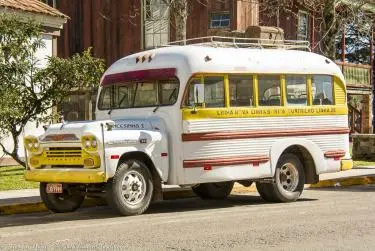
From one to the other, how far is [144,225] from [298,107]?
4.38 meters

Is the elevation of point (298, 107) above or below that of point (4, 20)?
below

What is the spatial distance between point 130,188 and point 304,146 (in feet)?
12.0

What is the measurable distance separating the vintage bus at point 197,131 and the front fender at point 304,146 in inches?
0.7

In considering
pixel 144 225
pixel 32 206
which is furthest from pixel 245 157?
pixel 32 206

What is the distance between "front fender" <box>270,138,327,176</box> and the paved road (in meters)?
0.66

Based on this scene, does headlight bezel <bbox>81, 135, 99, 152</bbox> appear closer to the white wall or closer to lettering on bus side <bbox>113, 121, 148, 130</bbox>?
lettering on bus side <bbox>113, 121, 148, 130</bbox>

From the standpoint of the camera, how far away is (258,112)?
12.5 m

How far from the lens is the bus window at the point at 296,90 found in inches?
515

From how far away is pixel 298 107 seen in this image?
1315cm

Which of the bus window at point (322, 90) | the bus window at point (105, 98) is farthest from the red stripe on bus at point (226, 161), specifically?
the bus window at point (105, 98)

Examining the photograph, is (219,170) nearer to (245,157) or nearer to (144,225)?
(245,157)

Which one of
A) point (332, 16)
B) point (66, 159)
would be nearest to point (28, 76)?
point (66, 159)

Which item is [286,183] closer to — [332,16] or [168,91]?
[168,91]

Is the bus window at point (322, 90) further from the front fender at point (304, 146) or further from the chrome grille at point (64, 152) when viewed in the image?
the chrome grille at point (64, 152)
